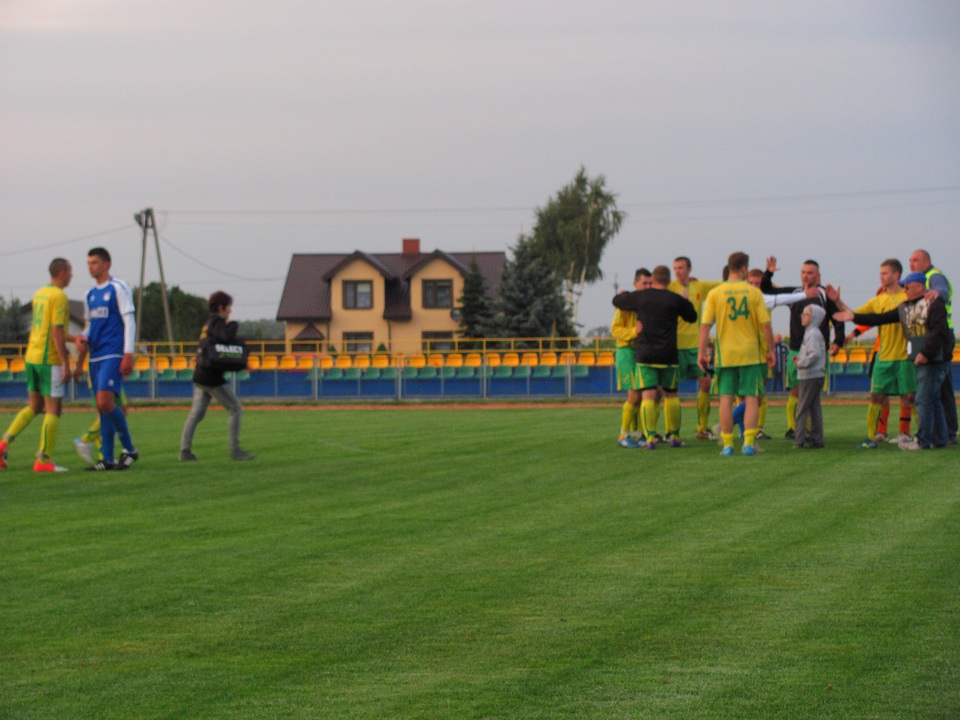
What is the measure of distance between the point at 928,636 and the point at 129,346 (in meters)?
9.05

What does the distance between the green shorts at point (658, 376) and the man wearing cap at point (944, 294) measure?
2.89 meters

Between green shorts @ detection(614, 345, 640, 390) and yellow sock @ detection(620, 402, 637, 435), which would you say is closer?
yellow sock @ detection(620, 402, 637, 435)

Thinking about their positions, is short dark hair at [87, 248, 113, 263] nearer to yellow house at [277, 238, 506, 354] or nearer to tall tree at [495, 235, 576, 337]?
tall tree at [495, 235, 576, 337]

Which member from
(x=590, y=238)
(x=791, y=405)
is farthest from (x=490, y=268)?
(x=791, y=405)

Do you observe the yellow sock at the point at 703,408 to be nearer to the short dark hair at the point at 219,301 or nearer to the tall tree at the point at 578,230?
the short dark hair at the point at 219,301

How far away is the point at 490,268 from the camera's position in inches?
2852

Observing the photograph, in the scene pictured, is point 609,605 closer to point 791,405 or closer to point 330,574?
point 330,574

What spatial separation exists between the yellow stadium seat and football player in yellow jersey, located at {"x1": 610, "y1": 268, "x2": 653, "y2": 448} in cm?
2143

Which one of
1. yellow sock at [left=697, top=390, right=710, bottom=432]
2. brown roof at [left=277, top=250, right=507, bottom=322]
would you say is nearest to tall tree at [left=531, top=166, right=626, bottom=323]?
brown roof at [left=277, top=250, right=507, bottom=322]

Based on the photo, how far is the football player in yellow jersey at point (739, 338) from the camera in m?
13.4

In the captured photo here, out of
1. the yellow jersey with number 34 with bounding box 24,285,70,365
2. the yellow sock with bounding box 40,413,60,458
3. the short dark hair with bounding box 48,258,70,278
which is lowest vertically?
the yellow sock with bounding box 40,413,60,458

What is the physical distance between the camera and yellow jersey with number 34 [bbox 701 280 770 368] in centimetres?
1342

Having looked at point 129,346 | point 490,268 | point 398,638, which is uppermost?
point 490,268

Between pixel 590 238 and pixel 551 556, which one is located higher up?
pixel 590 238
